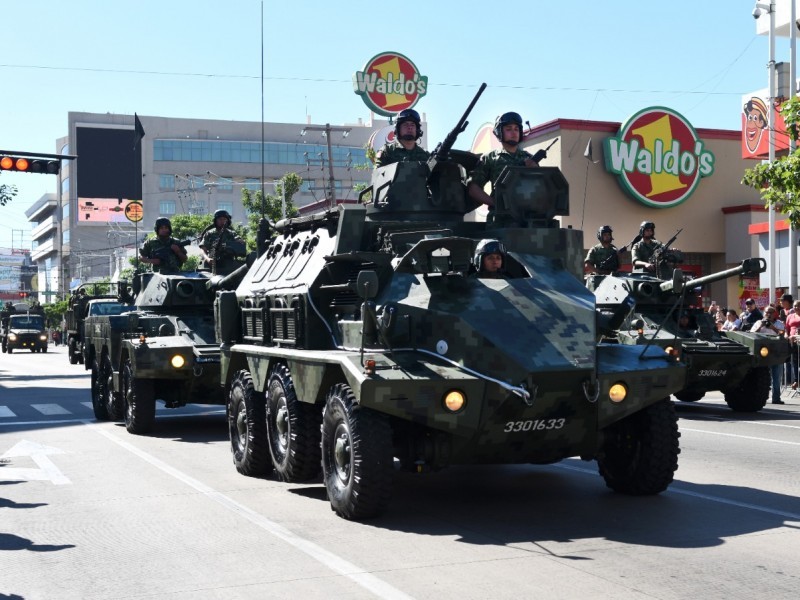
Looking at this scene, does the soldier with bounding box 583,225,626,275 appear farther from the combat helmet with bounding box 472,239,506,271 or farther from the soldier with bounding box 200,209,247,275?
the combat helmet with bounding box 472,239,506,271

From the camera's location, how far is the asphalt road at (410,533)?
6715mm

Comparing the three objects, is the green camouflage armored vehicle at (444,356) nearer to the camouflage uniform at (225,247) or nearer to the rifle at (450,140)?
the rifle at (450,140)

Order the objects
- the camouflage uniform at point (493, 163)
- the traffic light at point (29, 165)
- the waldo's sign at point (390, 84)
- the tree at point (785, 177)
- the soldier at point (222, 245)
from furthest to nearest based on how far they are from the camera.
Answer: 1. the waldo's sign at point (390, 84)
2. the traffic light at point (29, 165)
3. the tree at point (785, 177)
4. the soldier at point (222, 245)
5. the camouflage uniform at point (493, 163)

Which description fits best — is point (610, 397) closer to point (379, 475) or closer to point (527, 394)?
point (527, 394)

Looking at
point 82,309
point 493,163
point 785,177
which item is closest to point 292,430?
point 493,163

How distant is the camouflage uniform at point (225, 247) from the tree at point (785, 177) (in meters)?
9.18

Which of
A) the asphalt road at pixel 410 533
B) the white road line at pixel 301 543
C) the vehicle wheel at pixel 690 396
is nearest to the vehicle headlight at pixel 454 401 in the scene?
the asphalt road at pixel 410 533

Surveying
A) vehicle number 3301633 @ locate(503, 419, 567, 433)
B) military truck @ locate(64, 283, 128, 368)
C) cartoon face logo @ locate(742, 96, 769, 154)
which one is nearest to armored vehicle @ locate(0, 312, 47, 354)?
military truck @ locate(64, 283, 128, 368)

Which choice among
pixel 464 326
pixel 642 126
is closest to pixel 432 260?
pixel 464 326

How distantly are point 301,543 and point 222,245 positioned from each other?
9411 millimetres

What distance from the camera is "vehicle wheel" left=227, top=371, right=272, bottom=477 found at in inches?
441

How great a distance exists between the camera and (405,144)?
11.2m

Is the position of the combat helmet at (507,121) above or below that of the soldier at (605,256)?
above

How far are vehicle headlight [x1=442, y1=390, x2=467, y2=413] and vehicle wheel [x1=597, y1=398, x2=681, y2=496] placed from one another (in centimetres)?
161
